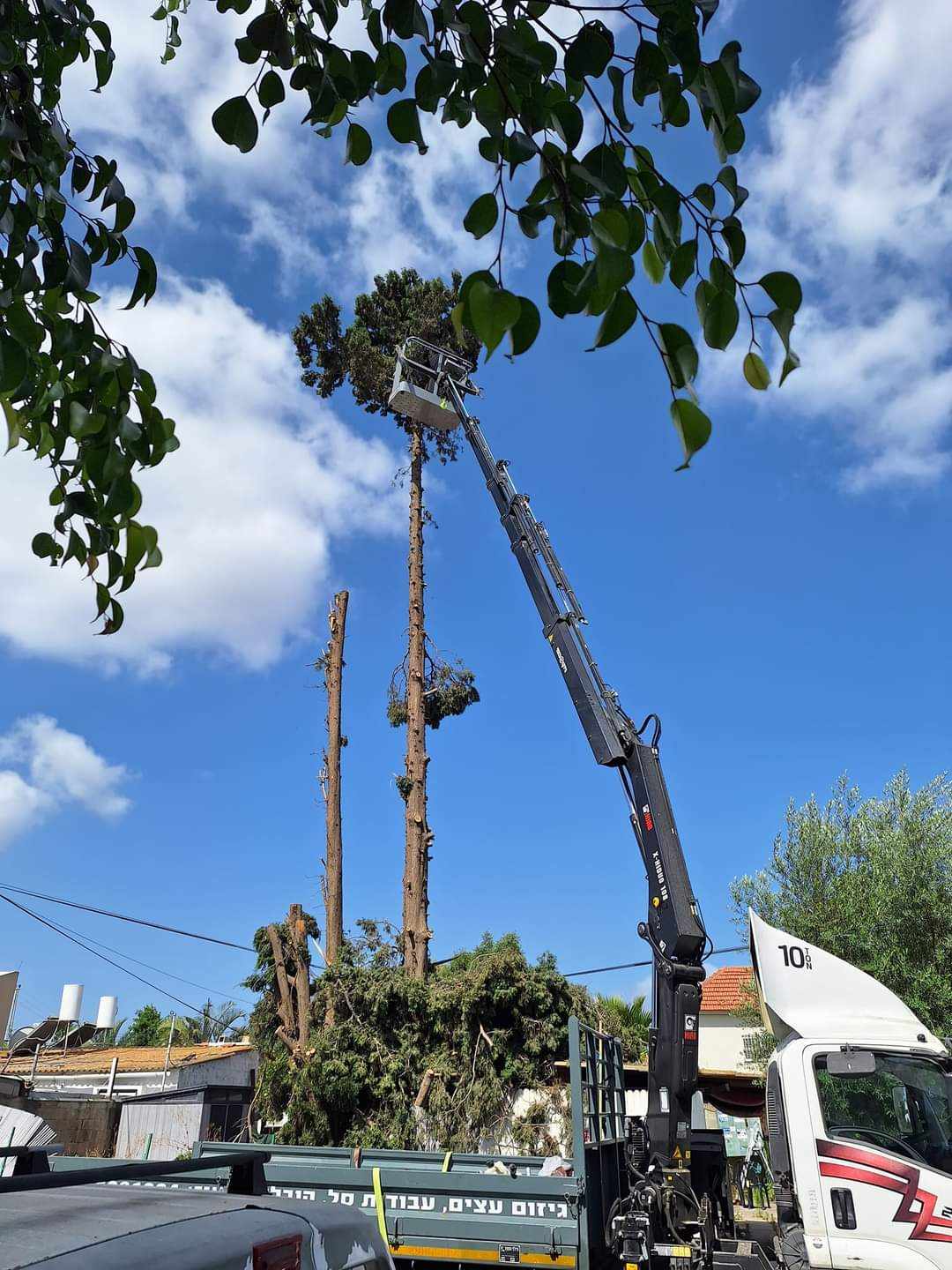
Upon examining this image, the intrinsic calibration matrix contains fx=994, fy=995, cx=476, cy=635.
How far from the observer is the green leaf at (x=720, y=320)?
1.90 m

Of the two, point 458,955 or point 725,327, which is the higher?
point 458,955

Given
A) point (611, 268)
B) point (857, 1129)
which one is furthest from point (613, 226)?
point (857, 1129)

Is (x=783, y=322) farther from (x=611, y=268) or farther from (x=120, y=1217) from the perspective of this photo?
(x=120, y=1217)

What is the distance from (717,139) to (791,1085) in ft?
24.3

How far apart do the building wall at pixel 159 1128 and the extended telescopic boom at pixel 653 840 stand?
16323 millimetres

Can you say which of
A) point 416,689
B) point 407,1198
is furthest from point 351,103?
point 416,689

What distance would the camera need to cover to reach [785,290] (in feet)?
6.07

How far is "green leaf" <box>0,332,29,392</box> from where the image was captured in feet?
7.66

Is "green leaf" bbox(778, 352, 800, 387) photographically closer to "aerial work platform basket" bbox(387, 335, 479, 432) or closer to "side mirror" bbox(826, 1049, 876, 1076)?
"side mirror" bbox(826, 1049, 876, 1076)

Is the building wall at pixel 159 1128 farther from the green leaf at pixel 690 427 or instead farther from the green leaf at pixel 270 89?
the green leaf at pixel 690 427

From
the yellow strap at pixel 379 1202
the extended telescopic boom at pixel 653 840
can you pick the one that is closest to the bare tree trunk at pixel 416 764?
the extended telescopic boom at pixel 653 840

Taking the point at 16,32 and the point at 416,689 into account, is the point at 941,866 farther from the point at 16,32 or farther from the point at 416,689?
the point at 16,32

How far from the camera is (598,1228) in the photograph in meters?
7.95

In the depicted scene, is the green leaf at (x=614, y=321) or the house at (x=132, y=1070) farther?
the house at (x=132, y=1070)
